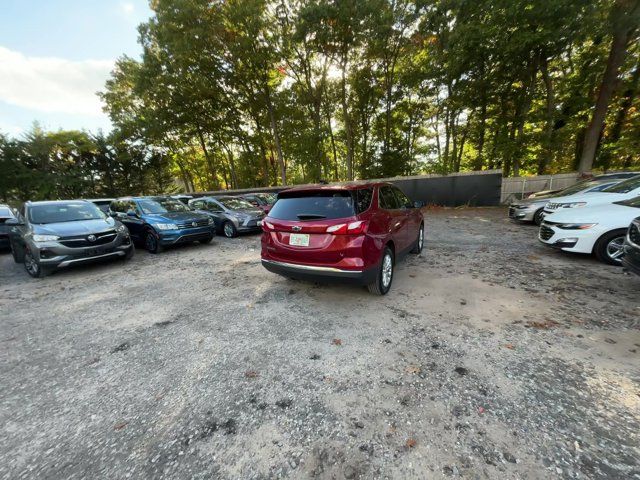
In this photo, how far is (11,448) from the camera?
5.80 feet

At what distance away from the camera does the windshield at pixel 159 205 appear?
729 cm

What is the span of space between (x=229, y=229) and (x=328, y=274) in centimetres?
645

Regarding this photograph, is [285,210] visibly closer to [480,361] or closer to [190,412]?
[190,412]

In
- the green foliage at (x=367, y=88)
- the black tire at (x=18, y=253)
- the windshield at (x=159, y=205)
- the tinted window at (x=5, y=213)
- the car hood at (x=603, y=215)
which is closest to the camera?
the car hood at (x=603, y=215)

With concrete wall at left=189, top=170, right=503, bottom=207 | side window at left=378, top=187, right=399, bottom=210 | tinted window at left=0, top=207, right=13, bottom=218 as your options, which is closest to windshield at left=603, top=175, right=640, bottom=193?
side window at left=378, top=187, right=399, bottom=210

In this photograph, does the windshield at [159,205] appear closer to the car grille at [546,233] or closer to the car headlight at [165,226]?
the car headlight at [165,226]

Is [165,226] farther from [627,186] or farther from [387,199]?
[627,186]

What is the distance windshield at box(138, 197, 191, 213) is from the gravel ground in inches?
136

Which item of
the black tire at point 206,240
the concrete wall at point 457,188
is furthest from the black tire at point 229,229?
the concrete wall at point 457,188

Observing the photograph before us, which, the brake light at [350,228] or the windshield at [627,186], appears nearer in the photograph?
the brake light at [350,228]

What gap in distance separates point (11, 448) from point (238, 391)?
150cm

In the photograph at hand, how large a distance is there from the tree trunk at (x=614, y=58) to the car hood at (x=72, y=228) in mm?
18027

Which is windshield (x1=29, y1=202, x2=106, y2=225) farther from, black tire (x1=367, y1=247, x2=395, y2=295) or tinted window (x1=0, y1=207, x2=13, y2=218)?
black tire (x1=367, y1=247, x2=395, y2=295)

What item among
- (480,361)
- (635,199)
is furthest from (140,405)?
(635,199)
